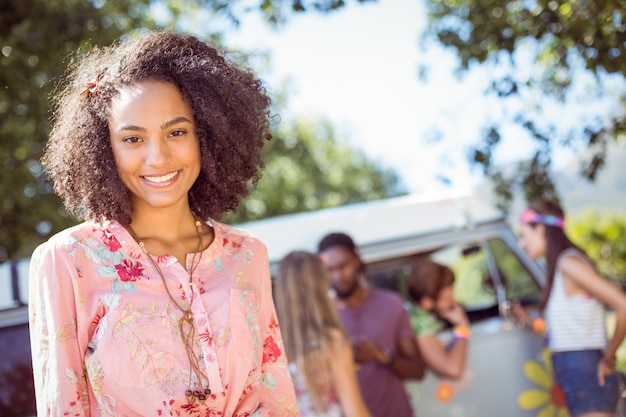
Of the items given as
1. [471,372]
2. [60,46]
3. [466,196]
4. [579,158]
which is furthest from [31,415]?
[579,158]

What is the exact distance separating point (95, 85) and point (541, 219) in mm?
3323

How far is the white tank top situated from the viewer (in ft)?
14.5

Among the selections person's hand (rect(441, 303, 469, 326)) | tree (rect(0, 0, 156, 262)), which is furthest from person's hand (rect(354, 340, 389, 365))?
tree (rect(0, 0, 156, 262))

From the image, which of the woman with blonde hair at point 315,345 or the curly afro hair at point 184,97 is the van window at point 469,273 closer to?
the woman with blonde hair at point 315,345

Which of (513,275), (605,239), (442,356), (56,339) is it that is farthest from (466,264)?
(605,239)

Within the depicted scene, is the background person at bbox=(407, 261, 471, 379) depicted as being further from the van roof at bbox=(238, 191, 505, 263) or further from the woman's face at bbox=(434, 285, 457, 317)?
the van roof at bbox=(238, 191, 505, 263)

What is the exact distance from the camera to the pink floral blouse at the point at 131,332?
1.84m

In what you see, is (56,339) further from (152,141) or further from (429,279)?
(429,279)

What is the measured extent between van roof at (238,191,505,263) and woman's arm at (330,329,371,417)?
3.18 ft

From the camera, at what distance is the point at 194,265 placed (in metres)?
2.11

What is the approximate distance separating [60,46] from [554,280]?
3.38m

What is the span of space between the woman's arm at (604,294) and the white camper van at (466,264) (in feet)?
2.89

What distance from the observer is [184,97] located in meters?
2.15

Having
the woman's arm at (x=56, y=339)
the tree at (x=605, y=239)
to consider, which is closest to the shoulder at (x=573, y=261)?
the woman's arm at (x=56, y=339)
